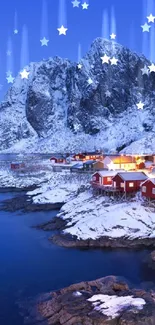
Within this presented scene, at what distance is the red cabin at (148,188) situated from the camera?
35969 mm

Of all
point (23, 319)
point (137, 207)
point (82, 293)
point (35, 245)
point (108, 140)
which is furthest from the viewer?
point (108, 140)

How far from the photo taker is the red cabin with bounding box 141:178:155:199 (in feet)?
118

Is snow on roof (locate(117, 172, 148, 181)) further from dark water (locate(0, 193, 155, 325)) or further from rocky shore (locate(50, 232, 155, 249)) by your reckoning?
dark water (locate(0, 193, 155, 325))

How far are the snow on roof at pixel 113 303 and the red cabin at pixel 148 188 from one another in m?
18.4

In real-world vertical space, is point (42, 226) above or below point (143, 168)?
below

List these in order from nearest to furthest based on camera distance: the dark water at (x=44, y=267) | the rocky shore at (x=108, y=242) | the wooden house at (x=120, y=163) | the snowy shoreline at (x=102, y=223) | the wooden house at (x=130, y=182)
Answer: the dark water at (x=44, y=267) → the rocky shore at (x=108, y=242) → the snowy shoreline at (x=102, y=223) → the wooden house at (x=130, y=182) → the wooden house at (x=120, y=163)

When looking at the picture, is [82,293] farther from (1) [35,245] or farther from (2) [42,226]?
(2) [42,226]

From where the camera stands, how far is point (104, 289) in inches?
805

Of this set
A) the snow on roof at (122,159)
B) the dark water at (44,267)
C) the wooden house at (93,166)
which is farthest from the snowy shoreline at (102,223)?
the wooden house at (93,166)

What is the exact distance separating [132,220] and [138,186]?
8533mm

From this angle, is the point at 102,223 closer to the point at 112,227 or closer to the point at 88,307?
the point at 112,227

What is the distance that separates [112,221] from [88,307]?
14.7m

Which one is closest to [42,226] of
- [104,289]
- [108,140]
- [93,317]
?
[104,289]

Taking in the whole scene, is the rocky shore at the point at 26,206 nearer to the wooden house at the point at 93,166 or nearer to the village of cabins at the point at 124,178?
the village of cabins at the point at 124,178
